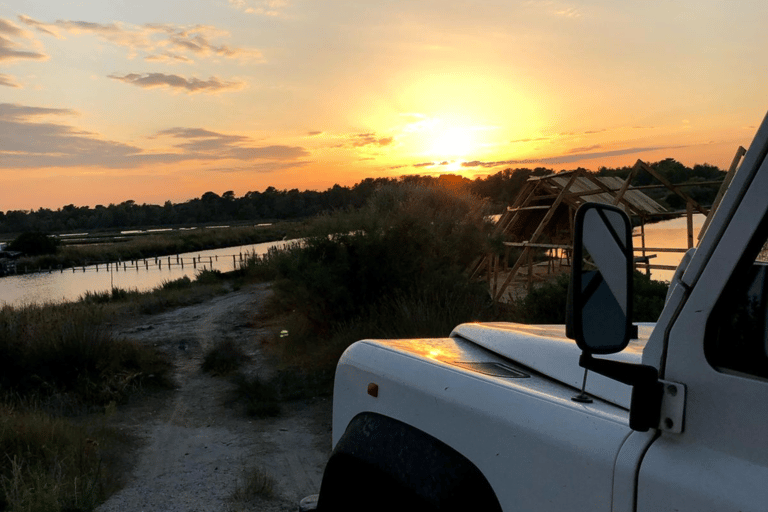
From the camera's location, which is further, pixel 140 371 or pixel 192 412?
pixel 140 371

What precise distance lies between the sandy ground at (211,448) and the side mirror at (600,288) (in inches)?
204

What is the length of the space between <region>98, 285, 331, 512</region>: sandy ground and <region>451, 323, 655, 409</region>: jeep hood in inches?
163

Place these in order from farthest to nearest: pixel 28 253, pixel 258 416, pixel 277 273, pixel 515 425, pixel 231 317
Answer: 1. pixel 28 253
2. pixel 231 317
3. pixel 277 273
4. pixel 258 416
5. pixel 515 425

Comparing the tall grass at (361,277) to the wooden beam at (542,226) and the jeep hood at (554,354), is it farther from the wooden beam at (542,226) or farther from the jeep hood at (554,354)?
the jeep hood at (554,354)

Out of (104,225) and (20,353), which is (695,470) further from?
(104,225)

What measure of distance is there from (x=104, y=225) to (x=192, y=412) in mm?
144275

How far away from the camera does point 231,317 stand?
1825 centimetres

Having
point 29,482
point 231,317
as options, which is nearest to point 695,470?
point 29,482

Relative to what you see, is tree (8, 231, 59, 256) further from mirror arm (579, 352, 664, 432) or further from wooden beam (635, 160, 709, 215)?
mirror arm (579, 352, 664, 432)

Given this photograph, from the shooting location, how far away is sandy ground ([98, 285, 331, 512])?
20.0 ft

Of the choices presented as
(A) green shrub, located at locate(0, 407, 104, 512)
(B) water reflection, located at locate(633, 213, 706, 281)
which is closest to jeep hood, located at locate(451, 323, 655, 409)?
(A) green shrub, located at locate(0, 407, 104, 512)

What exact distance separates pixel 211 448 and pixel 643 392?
7123 millimetres

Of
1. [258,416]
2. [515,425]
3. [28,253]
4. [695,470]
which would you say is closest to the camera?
[695,470]

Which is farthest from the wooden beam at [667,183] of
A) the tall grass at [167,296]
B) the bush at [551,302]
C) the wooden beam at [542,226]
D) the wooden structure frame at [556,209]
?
the tall grass at [167,296]
